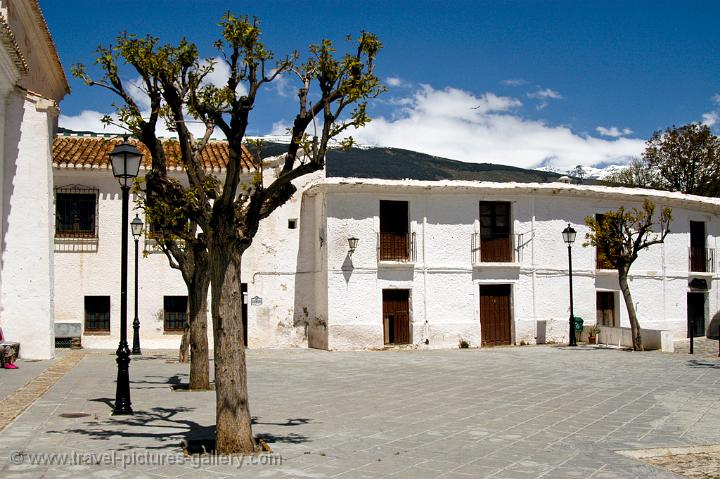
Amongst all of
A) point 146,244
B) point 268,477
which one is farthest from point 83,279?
point 268,477

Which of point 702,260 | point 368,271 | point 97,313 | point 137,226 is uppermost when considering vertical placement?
point 137,226

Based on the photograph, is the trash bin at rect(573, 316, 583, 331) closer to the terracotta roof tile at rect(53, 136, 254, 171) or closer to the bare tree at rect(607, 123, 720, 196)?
the terracotta roof tile at rect(53, 136, 254, 171)

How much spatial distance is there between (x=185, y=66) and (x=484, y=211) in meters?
17.6

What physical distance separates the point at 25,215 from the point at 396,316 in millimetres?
11426

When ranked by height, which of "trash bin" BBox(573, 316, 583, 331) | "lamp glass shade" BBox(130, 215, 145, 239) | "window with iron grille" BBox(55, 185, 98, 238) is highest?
"window with iron grille" BBox(55, 185, 98, 238)

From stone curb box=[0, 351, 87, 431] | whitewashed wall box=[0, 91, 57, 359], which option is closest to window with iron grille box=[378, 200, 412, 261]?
stone curb box=[0, 351, 87, 431]

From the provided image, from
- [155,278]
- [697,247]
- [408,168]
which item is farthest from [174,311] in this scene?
[697,247]

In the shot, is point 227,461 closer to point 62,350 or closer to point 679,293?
point 62,350

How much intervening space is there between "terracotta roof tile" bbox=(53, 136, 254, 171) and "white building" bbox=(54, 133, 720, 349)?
0.21 feet

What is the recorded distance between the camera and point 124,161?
9.88m

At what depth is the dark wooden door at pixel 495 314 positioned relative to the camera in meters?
23.8

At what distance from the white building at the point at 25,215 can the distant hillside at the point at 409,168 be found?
1281 cm

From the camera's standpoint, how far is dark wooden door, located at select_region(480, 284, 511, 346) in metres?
Answer: 23.8

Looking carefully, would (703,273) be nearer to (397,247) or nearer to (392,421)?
(397,247)
